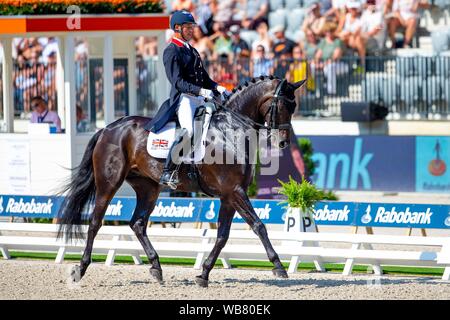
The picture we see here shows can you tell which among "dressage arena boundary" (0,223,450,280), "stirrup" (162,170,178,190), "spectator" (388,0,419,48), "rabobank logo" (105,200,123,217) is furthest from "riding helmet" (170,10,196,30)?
"spectator" (388,0,419,48)

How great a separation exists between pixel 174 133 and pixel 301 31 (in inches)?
454

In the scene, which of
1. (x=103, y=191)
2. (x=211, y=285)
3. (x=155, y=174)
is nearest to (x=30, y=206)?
(x=103, y=191)

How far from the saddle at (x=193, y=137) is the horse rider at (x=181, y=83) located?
6 cm

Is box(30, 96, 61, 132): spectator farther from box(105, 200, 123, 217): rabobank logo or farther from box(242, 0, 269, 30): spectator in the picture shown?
box(242, 0, 269, 30): spectator

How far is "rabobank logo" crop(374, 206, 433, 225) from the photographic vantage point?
40.9 feet

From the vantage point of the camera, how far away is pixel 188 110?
11.4m

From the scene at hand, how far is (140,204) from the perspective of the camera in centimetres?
1206

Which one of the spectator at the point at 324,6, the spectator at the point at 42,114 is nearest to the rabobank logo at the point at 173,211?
the spectator at the point at 42,114

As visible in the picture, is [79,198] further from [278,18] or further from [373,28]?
[278,18]

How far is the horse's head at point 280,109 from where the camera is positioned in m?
11.0

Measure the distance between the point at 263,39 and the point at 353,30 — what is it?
1.97m

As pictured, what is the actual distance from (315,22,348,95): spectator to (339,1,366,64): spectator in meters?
0.18
